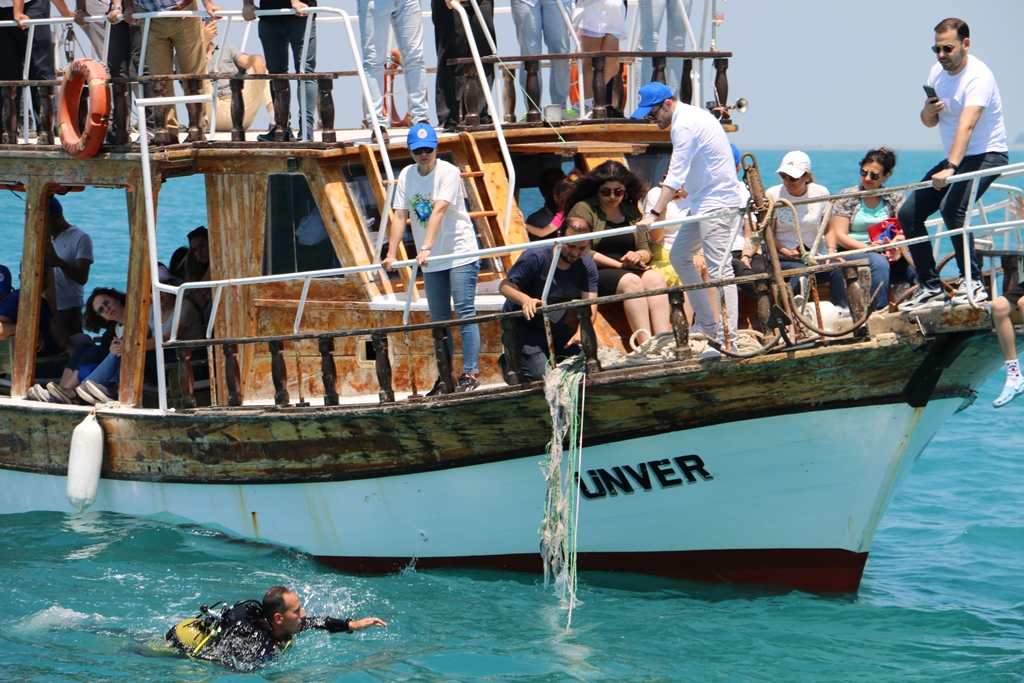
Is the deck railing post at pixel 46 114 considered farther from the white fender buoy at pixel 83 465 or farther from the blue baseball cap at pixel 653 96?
the blue baseball cap at pixel 653 96

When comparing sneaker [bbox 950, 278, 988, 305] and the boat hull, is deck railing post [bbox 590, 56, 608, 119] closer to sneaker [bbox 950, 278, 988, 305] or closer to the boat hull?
the boat hull

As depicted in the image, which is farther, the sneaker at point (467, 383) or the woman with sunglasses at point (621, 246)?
the woman with sunglasses at point (621, 246)

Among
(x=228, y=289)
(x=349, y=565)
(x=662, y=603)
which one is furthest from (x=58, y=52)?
(x=662, y=603)

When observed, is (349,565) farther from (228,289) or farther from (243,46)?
(243,46)

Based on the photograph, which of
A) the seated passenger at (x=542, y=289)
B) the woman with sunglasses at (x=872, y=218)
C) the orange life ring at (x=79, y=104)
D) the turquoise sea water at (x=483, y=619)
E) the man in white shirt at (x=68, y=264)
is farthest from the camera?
the man in white shirt at (x=68, y=264)

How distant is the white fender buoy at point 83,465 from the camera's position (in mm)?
10148

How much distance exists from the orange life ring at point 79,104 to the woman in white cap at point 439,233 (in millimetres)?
2408

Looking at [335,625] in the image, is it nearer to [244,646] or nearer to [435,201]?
[244,646]

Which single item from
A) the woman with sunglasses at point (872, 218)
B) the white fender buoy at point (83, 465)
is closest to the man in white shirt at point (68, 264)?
the white fender buoy at point (83, 465)

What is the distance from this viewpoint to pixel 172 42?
10828 mm

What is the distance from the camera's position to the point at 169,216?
48.7 metres

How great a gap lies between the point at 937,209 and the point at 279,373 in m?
4.56

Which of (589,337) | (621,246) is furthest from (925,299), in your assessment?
(621,246)

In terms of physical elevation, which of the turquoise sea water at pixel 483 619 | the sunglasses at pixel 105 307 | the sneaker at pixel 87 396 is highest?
Answer: the sunglasses at pixel 105 307
